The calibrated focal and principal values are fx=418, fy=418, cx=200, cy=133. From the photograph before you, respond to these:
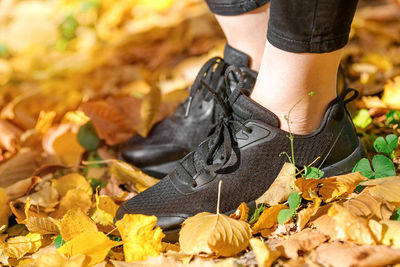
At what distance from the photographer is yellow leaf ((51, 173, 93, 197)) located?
1496 millimetres

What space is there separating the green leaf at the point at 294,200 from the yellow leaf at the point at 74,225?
21.4 inches

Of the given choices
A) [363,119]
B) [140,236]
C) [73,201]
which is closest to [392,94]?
[363,119]

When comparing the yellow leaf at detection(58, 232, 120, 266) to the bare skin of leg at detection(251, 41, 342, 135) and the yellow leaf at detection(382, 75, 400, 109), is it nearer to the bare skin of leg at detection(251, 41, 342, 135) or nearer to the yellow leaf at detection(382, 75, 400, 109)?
the bare skin of leg at detection(251, 41, 342, 135)

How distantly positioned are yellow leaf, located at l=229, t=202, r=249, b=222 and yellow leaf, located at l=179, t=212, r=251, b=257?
0.07m

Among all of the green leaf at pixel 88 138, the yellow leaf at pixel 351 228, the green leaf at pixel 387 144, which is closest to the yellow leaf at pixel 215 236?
the yellow leaf at pixel 351 228

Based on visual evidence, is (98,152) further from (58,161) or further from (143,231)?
(143,231)

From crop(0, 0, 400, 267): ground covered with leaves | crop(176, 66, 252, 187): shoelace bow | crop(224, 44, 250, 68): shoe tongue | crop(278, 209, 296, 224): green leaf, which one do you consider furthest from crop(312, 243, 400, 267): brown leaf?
crop(224, 44, 250, 68): shoe tongue

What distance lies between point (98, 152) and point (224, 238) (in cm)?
91

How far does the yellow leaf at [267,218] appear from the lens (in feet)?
3.61

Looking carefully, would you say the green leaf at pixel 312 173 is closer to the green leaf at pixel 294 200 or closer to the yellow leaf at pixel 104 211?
the green leaf at pixel 294 200

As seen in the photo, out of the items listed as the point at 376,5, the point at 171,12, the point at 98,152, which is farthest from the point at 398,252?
the point at 171,12

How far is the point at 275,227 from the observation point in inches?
Answer: 44.7

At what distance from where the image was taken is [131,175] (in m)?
1.50

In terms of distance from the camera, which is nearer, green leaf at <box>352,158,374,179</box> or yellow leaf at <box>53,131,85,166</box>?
green leaf at <box>352,158,374,179</box>
